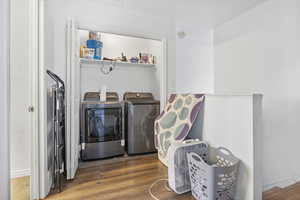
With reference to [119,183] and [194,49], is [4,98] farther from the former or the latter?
[194,49]

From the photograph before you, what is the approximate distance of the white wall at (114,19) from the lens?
1891 mm

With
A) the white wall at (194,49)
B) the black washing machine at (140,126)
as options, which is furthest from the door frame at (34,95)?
the white wall at (194,49)

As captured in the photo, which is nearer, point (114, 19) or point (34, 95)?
point (34, 95)

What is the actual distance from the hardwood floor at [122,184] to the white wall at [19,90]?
72cm

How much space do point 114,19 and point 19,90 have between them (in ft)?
5.04

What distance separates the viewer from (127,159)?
2.45m

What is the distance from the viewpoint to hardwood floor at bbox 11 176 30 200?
1.50 meters

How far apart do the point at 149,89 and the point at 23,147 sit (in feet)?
7.42

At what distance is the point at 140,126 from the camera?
2.64m

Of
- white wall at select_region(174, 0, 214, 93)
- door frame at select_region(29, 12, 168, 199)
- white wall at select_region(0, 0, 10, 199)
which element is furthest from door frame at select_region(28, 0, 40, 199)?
white wall at select_region(174, 0, 214, 93)

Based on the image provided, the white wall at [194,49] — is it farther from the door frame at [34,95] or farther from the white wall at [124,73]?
the door frame at [34,95]

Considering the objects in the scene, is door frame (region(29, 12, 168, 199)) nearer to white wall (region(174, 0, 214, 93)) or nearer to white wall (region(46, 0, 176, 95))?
white wall (region(46, 0, 176, 95))

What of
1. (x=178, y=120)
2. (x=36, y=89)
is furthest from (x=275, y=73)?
(x=36, y=89)

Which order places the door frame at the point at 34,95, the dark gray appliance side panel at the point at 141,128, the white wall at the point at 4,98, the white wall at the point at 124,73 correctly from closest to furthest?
the white wall at the point at 4,98 → the door frame at the point at 34,95 → the dark gray appliance side panel at the point at 141,128 → the white wall at the point at 124,73
